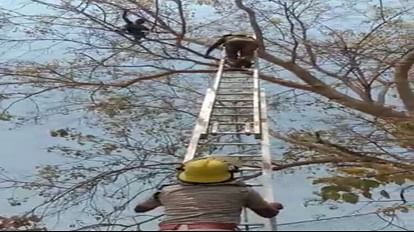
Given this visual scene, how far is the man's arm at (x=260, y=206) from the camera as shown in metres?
1.90

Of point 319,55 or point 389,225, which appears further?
point 319,55

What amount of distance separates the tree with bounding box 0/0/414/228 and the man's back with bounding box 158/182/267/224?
2.18 m

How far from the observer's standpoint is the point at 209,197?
194cm

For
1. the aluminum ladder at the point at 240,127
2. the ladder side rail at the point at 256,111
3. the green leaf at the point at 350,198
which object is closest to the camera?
the aluminum ladder at the point at 240,127

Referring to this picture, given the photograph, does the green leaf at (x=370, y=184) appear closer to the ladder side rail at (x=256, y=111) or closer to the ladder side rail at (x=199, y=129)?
the ladder side rail at (x=256, y=111)

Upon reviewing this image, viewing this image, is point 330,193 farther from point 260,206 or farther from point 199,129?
point 260,206

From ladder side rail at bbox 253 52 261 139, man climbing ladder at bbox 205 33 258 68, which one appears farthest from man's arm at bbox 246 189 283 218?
man climbing ladder at bbox 205 33 258 68

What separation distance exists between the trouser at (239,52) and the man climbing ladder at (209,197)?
6.77ft

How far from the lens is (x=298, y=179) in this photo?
14.3 ft

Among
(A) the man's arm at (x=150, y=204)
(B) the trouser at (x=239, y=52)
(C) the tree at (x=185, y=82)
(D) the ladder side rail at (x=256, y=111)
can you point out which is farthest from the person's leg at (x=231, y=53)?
(A) the man's arm at (x=150, y=204)

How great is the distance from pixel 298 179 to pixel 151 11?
1704 millimetres

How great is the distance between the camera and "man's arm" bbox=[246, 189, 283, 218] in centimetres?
190

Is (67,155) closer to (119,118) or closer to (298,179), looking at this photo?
(119,118)

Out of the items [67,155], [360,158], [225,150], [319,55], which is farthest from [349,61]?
[67,155]
